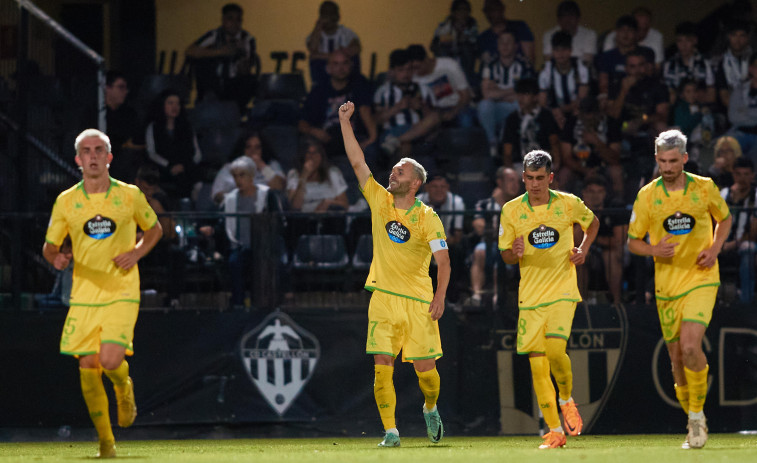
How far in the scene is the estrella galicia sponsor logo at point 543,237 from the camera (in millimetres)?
9539

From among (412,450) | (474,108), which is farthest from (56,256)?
(474,108)

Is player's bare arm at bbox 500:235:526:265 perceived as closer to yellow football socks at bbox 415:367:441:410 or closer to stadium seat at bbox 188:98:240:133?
yellow football socks at bbox 415:367:441:410

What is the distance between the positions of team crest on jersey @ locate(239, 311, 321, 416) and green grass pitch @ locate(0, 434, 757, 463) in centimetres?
60

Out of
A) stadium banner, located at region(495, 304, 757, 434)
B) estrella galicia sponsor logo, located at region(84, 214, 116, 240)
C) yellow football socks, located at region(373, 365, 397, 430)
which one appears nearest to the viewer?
estrella galicia sponsor logo, located at region(84, 214, 116, 240)

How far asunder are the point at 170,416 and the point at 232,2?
25.7ft

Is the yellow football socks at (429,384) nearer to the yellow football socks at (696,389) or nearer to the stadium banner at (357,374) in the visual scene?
the yellow football socks at (696,389)

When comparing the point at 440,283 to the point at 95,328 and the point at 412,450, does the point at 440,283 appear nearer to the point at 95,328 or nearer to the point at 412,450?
the point at 412,450

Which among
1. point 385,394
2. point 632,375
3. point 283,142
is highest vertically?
point 283,142

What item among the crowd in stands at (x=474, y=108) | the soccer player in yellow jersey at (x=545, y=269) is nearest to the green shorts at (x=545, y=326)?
the soccer player in yellow jersey at (x=545, y=269)

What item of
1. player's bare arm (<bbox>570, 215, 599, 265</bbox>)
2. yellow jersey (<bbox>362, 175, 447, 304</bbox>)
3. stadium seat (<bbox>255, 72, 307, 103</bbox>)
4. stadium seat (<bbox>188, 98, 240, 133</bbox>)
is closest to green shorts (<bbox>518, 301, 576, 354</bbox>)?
player's bare arm (<bbox>570, 215, 599, 265</bbox>)

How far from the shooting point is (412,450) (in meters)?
8.94

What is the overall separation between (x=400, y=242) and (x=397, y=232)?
0.27 feet

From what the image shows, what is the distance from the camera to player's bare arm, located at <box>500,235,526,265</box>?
9422 millimetres

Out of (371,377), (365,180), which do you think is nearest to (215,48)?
(371,377)
